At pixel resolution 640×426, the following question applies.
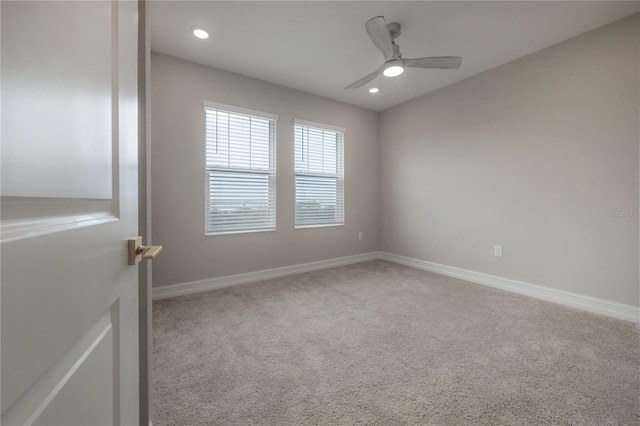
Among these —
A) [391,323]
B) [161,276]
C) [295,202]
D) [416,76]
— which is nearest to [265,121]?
[295,202]

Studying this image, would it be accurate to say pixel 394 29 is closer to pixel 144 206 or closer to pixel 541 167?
pixel 541 167

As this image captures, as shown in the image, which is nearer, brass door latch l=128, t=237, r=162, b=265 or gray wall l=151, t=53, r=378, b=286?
brass door latch l=128, t=237, r=162, b=265

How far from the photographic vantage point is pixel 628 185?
7.54ft

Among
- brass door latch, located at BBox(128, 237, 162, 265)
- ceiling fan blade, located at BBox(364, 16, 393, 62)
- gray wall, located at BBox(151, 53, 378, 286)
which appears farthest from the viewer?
gray wall, located at BBox(151, 53, 378, 286)

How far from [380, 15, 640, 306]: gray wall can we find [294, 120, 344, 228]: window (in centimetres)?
118

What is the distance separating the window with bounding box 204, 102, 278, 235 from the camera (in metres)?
3.10

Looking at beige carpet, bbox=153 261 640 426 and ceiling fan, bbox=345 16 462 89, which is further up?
ceiling fan, bbox=345 16 462 89

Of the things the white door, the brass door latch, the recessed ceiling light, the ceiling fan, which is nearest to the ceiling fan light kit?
the ceiling fan

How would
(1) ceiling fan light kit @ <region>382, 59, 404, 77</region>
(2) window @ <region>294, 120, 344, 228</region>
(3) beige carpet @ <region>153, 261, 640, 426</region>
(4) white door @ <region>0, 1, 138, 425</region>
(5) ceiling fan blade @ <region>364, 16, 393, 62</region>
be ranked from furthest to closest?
(2) window @ <region>294, 120, 344, 228</region>, (1) ceiling fan light kit @ <region>382, 59, 404, 77</region>, (5) ceiling fan blade @ <region>364, 16, 393, 62</region>, (3) beige carpet @ <region>153, 261, 640, 426</region>, (4) white door @ <region>0, 1, 138, 425</region>

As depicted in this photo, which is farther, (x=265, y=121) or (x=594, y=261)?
(x=265, y=121)

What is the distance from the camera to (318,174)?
397 centimetres

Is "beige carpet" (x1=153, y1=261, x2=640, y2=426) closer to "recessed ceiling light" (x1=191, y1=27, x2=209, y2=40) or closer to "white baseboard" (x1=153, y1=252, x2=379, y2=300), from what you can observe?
"white baseboard" (x1=153, y1=252, x2=379, y2=300)

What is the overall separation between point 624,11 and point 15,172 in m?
3.84

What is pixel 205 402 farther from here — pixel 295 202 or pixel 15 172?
pixel 295 202
